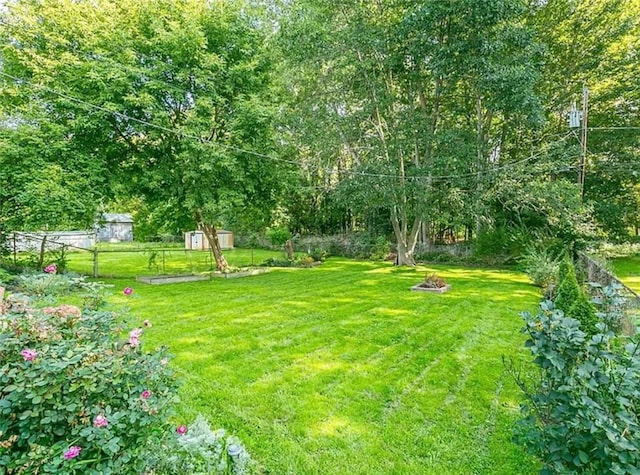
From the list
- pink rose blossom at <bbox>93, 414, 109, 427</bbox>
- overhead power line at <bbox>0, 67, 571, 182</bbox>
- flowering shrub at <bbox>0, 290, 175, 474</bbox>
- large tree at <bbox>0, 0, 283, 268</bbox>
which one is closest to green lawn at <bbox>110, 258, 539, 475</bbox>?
flowering shrub at <bbox>0, 290, 175, 474</bbox>

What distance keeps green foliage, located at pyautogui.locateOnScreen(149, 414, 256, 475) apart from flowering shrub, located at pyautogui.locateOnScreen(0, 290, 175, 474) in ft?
0.48

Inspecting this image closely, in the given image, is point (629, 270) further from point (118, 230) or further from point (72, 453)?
point (118, 230)

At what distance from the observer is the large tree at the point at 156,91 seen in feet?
30.1

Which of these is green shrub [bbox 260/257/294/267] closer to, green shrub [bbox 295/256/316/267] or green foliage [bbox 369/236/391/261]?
green shrub [bbox 295/256/316/267]

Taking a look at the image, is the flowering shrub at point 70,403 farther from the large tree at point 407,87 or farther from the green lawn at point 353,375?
the large tree at point 407,87

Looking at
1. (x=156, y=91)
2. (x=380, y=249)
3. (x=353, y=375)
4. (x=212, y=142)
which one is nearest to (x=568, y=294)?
(x=353, y=375)

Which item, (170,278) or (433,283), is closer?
(433,283)

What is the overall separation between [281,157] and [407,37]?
18.1 ft

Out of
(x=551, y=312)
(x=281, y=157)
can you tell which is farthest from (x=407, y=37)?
(x=551, y=312)

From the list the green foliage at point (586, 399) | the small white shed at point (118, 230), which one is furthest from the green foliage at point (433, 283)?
the small white shed at point (118, 230)

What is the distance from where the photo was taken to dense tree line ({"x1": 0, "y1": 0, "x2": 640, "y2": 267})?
361 inches

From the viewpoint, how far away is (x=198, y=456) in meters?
2.15

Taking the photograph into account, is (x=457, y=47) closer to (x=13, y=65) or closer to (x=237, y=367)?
(x=237, y=367)

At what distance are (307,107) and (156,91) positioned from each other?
4.84 m
